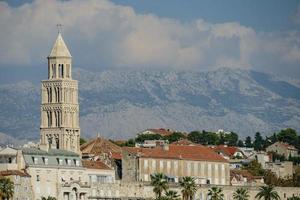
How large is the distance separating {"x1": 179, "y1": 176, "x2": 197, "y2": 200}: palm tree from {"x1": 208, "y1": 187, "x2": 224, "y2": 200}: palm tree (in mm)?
4815

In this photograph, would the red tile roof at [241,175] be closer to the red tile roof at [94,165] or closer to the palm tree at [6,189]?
the red tile roof at [94,165]

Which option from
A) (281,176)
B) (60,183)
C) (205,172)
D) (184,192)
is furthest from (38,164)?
(281,176)

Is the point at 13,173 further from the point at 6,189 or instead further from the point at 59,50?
the point at 59,50

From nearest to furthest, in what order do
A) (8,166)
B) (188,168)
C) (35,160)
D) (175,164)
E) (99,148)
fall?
(8,166) → (35,160) → (175,164) → (188,168) → (99,148)

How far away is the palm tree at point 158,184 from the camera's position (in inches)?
5404

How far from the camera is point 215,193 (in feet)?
480

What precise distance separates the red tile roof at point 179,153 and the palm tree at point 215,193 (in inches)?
254

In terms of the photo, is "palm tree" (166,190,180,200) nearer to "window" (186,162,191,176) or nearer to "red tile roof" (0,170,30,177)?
"red tile roof" (0,170,30,177)

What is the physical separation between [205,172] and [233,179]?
9126mm

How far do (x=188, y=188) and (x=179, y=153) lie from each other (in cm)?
1667

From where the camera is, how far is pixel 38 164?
136m

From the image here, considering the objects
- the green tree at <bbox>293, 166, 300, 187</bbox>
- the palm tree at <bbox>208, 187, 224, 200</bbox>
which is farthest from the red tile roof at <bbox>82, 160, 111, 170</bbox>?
the green tree at <bbox>293, 166, 300, 187</bbox>

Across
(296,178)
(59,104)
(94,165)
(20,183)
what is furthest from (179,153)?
(296,178)

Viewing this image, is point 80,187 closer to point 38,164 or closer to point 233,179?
point 38,164
